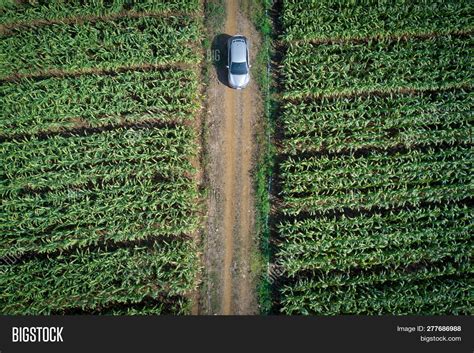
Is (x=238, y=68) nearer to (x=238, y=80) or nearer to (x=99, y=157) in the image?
(x=238, y=80)

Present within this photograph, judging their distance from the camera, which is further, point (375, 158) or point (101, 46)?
point (101, 46)

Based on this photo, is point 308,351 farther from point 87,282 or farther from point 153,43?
point 153,43

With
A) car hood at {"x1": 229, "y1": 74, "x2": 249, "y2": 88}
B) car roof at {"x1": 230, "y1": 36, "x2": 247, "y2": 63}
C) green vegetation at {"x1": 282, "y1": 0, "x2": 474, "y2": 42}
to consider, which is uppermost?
green vegetation at {"x1": 282, "y1": 0, "x2": 474, "y2": 42}

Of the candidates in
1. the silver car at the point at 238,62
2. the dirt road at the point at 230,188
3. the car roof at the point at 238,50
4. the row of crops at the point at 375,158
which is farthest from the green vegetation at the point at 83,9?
the row of crops at the point at 375,158

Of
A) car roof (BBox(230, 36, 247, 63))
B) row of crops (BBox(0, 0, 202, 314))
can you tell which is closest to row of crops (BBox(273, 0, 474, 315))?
car roof (BBox(230, 36, 247, 63))

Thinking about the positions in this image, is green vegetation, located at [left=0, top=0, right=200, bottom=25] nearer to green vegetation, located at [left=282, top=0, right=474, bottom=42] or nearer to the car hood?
the car hood

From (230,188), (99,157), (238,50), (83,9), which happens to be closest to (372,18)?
(238,50)
